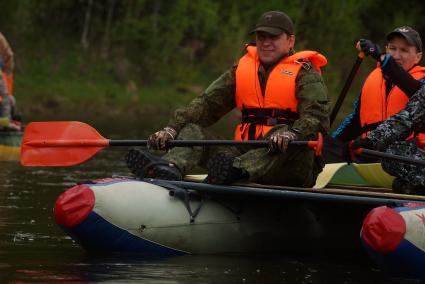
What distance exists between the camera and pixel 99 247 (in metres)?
7.27

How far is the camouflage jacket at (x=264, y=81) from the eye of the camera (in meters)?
7.60

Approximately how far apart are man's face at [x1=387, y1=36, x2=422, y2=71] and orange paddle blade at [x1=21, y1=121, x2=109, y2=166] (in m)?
2.12

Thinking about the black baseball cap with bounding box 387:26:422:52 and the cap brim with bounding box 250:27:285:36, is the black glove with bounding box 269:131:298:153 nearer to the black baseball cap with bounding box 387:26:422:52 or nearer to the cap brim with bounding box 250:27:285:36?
the cap brim with bounding box 250:27:285:36

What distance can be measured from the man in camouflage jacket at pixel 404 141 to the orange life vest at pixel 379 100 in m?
0.46

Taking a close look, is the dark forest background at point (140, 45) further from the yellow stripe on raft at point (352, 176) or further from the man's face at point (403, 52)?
the man's face at point (403, 52)

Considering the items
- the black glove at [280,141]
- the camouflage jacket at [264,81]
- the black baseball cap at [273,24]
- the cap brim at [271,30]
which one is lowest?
the black glove at [280,141]

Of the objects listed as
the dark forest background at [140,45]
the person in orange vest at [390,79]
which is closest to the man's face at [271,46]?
the person in orange vest at [390,79]

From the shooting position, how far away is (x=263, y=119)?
7.83 meters

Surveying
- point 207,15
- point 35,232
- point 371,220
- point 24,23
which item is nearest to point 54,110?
point 24,23

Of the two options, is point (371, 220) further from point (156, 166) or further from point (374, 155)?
point (156, 166)

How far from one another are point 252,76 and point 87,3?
75.6ft

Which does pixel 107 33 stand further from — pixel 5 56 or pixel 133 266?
pixel 133 266

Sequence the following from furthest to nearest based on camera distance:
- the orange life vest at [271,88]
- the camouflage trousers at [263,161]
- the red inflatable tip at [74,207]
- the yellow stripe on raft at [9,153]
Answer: the yellow stripe on raft at [9,153] < the orange life vest at [271,88] < the camouflage trousers at [263,161] < the red inflatable tip at [74,207]

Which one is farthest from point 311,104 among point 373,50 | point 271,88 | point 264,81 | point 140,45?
point 140,45
